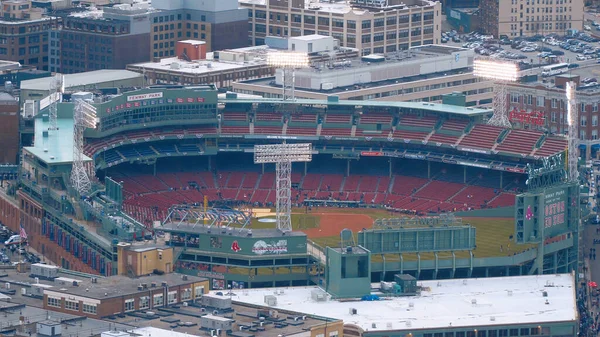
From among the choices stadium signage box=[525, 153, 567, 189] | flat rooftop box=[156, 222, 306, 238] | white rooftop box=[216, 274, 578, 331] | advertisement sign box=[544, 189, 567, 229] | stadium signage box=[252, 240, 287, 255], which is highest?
stadium signage box=[525, 153, 567, 189]

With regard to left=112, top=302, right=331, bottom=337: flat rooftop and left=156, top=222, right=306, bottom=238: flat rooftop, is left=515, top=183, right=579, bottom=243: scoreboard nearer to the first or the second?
left=156, top=222, right=306, bottom=238: flat rooftop

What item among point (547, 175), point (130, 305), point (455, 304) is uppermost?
point (547, 175)

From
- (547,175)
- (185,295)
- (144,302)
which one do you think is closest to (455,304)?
(185,295)

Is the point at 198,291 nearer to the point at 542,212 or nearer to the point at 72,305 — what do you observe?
the point at 72,305

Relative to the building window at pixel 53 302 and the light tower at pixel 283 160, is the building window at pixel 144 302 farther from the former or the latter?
the light tower at pixel 283 160

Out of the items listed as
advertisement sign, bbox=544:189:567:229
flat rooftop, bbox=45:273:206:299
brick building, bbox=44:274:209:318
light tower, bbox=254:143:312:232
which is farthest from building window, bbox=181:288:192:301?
advertisement sign, bbox=544:189:567:229

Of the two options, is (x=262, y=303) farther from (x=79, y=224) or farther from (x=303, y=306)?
(x=79, y=224)

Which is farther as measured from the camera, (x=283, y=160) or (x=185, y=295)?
(x=283, y=160)
